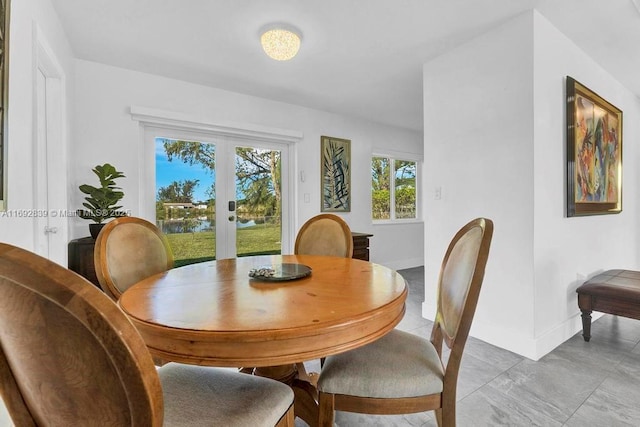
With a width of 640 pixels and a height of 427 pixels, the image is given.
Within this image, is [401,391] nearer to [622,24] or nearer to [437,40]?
Answer: [437,40]

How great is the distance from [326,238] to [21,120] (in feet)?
5.80

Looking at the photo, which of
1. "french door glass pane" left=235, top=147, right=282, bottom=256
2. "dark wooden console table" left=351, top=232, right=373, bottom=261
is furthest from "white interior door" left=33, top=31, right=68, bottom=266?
"dark wooden console table" left=351, top=232, right=373, bottom=261

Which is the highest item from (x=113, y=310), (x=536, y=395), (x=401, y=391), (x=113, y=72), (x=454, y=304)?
(x=113, y=72)

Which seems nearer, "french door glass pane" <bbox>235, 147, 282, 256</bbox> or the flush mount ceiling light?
the flush mount ceiling light

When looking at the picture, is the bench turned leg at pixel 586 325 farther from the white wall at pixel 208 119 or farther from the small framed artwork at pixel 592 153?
the white wall at pixel 208 119

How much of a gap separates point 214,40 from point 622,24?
2.93 metres

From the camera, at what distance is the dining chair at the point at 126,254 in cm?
142

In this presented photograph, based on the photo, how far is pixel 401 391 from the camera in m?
1.01

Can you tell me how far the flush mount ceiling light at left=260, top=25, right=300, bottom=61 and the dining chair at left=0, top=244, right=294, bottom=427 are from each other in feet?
6.97

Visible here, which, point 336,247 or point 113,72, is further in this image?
point 113,72

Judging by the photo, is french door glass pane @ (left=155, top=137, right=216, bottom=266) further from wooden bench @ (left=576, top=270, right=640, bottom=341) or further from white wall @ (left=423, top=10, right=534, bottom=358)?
wooden bench @ (left=576, top=270, right=640, bottom=341)

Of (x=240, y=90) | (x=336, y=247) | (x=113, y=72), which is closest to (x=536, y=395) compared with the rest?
(x=336, y=247)

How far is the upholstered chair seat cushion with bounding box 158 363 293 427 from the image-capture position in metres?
0.81

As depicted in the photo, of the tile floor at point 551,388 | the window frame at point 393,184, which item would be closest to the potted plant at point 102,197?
the tile floor at point 551,388
